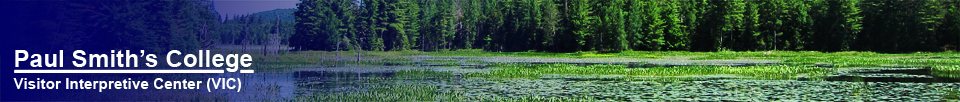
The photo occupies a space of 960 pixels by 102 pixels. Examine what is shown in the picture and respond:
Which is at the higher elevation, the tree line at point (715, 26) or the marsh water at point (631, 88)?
the tree line at point (715, 26)

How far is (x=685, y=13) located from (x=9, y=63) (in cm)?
6998

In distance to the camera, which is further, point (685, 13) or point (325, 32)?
point (325, 32)

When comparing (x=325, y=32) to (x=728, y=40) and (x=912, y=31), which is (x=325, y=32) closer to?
(x=728, y=40)

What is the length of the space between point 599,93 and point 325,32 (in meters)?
89.1

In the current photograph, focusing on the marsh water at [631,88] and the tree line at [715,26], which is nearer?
the marsh water at [631,88]

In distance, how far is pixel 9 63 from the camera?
45156 millimetres

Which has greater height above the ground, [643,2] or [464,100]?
[643,2]

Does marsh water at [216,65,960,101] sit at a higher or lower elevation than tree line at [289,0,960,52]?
lower

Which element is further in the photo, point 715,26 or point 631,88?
point 715,26

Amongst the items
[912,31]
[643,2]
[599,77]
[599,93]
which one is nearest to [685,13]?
[643,2]

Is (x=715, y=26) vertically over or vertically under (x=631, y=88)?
over

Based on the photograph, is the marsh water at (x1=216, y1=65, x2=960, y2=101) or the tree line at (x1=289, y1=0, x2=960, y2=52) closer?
the marsh water at (x1=216, y1=65, x2=960, y2=101)

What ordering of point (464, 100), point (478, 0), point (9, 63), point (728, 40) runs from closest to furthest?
point (464, 100)
point (9, 63)
point (728, 40)
point (478, 0)

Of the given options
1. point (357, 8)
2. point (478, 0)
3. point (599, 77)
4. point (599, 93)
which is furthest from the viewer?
point (478, 0)
